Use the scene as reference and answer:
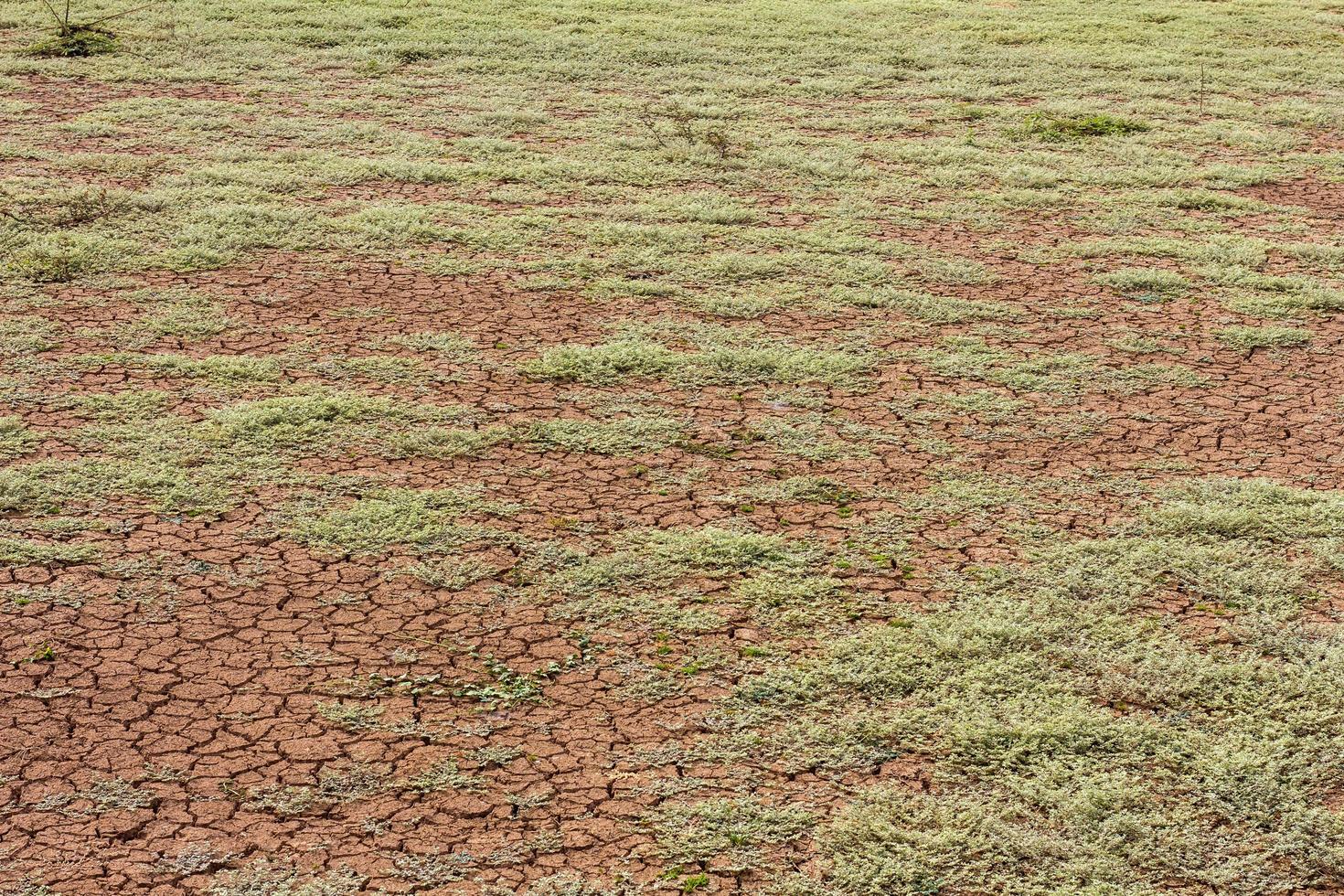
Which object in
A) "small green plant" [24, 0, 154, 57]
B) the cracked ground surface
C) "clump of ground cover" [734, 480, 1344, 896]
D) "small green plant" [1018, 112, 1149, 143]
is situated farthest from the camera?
"small green plant" [24, 0, 154, 57]

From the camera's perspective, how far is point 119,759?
12.5 feet

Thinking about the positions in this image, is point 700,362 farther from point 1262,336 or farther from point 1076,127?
point 1076,127

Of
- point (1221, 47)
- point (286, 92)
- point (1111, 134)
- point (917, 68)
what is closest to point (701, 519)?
point (1111, 134)

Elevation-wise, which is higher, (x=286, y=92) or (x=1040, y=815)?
(x=286, y=92)

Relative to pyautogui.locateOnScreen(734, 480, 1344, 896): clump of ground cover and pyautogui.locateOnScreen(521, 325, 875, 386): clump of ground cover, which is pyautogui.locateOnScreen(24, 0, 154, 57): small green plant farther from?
pyautogui.locateOnScreen(734, 480, 1344, 896): clump of ground cover

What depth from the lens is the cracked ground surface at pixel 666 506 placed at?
11.9 feet

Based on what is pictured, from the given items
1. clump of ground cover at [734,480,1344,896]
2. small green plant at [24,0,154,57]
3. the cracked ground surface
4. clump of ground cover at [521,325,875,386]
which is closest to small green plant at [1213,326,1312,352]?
the cracked ground surface

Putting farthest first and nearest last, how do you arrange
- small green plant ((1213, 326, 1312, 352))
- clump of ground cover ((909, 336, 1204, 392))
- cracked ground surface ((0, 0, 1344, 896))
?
small green plant ((1213, 326, 1312, 352)) < clump of ground cover ((909, 336, 1204, 392)) < cracked ground surface ((0, 0, 1344, 896))

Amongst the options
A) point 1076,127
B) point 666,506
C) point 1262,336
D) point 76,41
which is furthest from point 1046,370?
point 76,41

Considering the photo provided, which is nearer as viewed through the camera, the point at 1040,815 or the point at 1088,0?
the point at 1040,815

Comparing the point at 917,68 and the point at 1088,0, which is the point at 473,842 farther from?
the point at 1088,0

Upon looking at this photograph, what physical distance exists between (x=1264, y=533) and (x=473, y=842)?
2.89m

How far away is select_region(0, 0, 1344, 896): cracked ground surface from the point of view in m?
3.64

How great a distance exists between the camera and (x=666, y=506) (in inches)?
203
